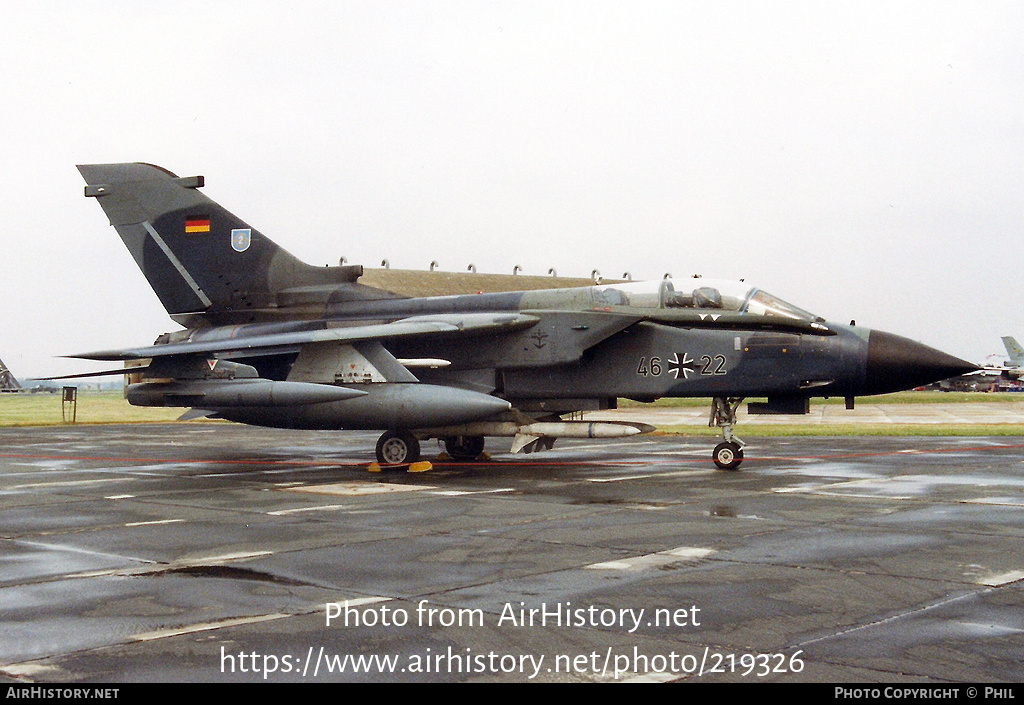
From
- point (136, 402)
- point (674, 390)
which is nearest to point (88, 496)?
point (136, 402)

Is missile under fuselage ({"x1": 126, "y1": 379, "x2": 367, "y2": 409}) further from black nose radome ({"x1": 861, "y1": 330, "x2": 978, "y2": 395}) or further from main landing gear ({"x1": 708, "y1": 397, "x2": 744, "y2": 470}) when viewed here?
black nose radome ({"x1": 861, "y1": 330, "x2": 978, "y2": 395})

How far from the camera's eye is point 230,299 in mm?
17562

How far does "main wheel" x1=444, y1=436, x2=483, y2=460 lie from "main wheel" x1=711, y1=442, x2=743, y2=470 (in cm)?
454

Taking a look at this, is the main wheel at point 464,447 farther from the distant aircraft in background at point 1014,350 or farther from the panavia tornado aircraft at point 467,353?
the distant aircraft in background at point 1014,350

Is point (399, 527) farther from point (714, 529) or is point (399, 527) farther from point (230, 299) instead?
point (230, 299)

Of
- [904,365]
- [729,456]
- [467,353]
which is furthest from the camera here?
[467,353]

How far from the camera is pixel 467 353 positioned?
16125mm

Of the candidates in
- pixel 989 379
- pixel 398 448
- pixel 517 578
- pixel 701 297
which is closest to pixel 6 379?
pixel 989 379

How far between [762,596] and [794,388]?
899 centimetres

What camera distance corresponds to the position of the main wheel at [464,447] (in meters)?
17.6

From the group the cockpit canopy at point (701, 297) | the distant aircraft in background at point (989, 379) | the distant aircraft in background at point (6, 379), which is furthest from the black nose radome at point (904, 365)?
the distant aircraft in background at point (6, 379)

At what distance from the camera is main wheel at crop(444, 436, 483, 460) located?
A: 57.6ft

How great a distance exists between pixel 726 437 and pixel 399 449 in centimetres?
525

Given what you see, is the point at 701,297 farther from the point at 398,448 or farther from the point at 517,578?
the point at 517,578
